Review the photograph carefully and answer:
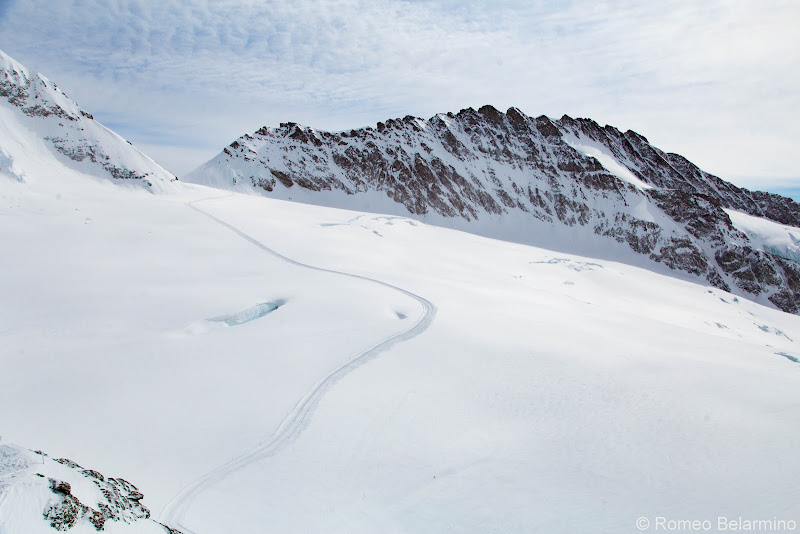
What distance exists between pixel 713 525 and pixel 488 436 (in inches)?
232

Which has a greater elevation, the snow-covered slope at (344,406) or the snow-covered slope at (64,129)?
the snow-covered slope at (64,129)

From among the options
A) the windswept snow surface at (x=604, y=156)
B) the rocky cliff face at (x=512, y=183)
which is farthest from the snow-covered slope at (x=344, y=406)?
the windswept snow surface at (x=604, y=156)

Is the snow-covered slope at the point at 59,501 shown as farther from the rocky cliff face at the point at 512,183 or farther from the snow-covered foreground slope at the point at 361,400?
the rocky cliff face at the point at 512,183

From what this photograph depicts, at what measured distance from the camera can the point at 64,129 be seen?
163 ft

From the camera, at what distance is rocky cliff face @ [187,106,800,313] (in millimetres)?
111438

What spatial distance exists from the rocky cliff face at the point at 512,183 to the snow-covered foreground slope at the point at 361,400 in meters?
83.3

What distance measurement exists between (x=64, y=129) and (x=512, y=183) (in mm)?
114141

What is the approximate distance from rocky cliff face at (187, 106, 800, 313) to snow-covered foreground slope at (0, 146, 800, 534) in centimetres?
8328

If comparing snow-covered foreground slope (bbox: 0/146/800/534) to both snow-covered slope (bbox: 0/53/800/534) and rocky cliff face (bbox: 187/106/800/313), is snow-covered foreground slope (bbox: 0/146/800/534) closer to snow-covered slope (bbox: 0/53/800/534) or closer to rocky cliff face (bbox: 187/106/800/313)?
snow-covered slope (bbox: 0/53/800/534)

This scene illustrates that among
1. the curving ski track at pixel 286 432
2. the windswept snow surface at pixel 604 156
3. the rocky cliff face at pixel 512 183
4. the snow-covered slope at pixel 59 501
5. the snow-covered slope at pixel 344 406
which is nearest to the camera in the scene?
the snow-covered slope at pixel 59 501

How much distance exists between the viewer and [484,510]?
1116 centimetres

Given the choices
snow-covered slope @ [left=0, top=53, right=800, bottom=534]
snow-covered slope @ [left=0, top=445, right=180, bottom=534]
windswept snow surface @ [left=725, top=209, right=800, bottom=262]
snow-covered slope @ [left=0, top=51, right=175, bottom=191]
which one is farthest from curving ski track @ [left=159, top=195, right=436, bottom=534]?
windswept snow surface @ [left=725, top=209, right=800, bottom=262]

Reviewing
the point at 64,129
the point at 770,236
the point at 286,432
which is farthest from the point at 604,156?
the point at 286,432

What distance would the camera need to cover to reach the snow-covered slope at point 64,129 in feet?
157
